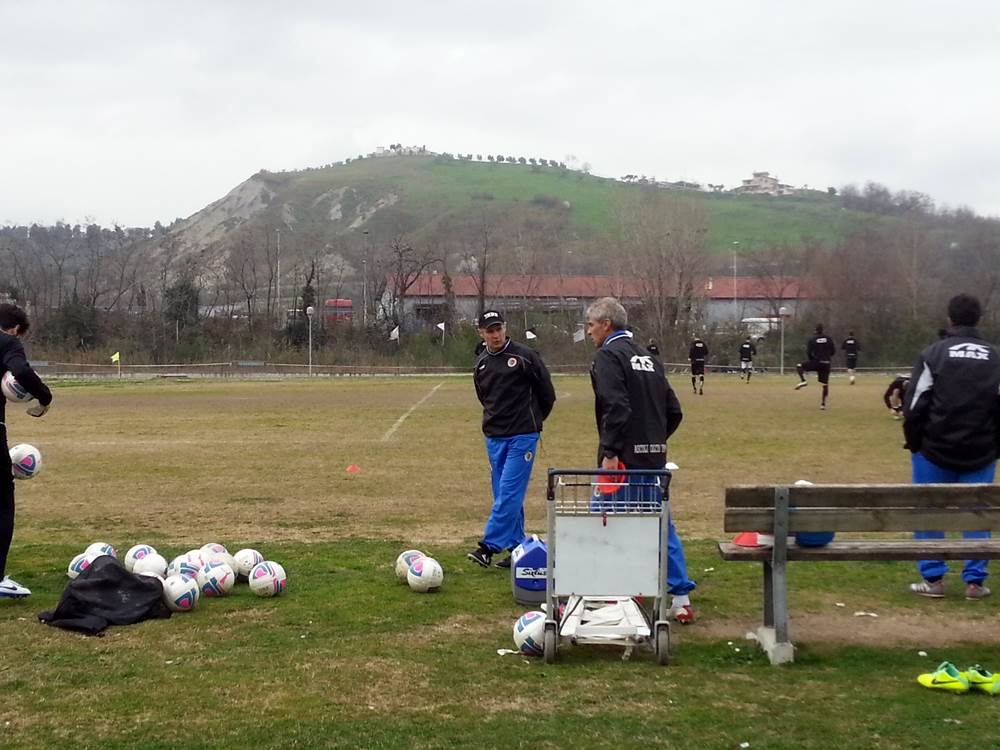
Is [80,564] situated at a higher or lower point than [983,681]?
higher

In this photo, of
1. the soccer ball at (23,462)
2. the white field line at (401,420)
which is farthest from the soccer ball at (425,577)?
the white field line at (401,420)

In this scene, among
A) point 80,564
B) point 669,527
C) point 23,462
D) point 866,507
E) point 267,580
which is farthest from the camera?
point 80,564

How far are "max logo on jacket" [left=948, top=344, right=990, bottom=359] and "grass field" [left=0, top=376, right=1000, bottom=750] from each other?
5.73ft

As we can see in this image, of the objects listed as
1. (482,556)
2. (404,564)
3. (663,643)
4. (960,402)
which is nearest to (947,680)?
(663,643)

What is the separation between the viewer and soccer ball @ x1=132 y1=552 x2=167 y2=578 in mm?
7215

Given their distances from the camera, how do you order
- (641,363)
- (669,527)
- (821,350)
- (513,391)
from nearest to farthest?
(669,527) < (641,363) < (513,391) < (821,350)

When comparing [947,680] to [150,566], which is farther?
[150,566]

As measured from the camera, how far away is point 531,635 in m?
5.73

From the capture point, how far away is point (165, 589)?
673 cm

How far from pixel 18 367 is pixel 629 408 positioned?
164 inches

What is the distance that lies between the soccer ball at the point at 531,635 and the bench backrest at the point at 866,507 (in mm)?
1215

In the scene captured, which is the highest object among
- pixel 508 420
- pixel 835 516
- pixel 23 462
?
pixel 508 420

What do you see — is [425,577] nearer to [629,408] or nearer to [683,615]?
[683,615]

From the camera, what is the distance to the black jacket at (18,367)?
688 cm
